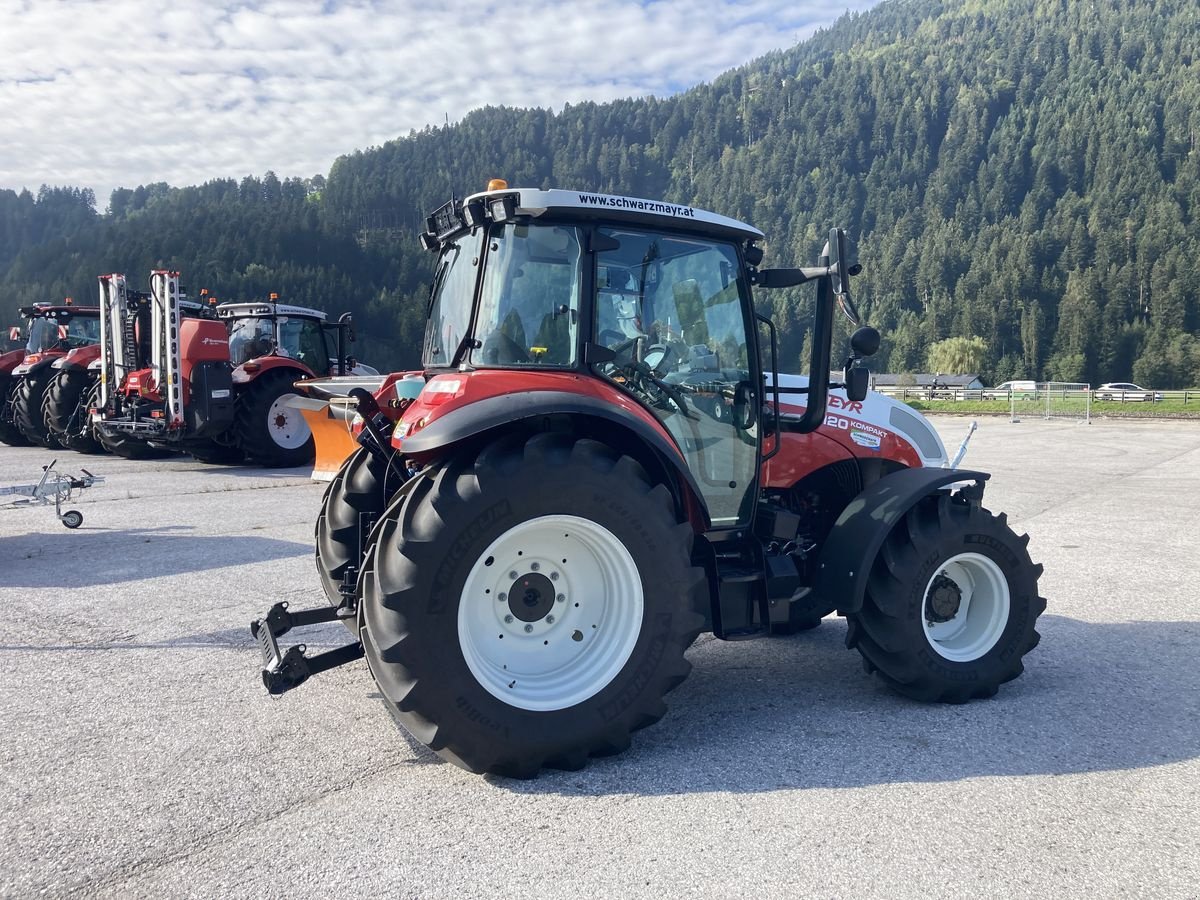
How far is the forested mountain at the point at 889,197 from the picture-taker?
77.5 metres

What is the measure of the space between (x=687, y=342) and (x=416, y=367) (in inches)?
76.5

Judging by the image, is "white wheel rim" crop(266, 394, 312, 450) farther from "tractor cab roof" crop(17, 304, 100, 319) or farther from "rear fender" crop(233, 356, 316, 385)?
"tractor cab roof" crop(17, 304, 100, 319)

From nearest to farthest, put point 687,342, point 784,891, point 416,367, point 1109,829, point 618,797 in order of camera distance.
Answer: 1. point 784,891
2. point 1109,829
3. point 618,797
4. point 687,342
5. point 416,367

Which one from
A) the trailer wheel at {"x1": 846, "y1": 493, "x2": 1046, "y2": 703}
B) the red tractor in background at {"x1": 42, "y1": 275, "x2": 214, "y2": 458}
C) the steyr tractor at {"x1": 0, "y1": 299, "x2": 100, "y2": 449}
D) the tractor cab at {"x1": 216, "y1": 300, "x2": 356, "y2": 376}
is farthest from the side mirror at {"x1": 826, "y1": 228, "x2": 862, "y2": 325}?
the steyr tractor at {"x1": 0, "y1": 299, "x2": 100, "y2": 449}

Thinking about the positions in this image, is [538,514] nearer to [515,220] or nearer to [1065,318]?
[515,220]

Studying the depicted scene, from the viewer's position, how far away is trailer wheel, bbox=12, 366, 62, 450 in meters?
16.5

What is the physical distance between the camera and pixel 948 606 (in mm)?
4316

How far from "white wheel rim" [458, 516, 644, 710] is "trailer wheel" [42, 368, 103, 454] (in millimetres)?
14361

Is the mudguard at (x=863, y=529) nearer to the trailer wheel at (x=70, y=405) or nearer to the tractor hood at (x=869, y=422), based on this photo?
the tractor hood at (x=869, y=422)

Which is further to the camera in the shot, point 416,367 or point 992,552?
point 416,367

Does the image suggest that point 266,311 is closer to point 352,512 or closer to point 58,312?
point 58,312

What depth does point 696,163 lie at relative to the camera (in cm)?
16975

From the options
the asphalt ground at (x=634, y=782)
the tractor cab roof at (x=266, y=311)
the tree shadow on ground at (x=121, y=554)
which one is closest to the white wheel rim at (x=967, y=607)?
the asphalt ground at (x=634, y=782)

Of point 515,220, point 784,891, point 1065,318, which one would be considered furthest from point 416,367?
point 1065,318
